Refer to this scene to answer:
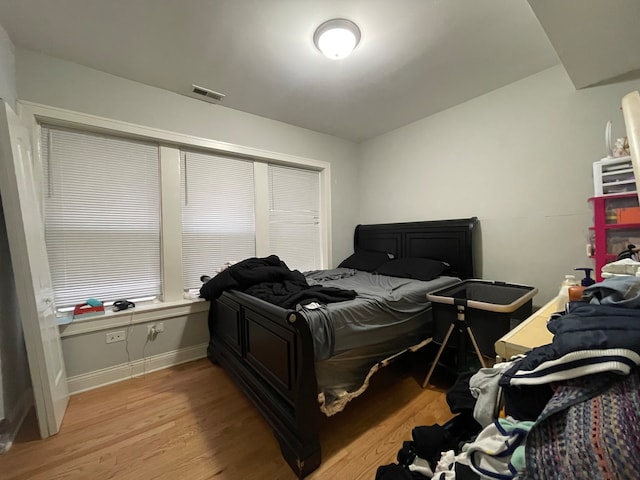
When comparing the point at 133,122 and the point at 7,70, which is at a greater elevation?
the point at 7,70

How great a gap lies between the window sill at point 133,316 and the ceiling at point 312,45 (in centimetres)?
207

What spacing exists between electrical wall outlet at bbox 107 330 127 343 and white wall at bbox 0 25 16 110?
184 centimetres

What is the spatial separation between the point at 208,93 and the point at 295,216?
168cm

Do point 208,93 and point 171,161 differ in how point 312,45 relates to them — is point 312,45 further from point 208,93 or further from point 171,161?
point 171,161

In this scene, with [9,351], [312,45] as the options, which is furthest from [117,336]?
[312,45]

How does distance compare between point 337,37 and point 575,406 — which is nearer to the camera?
point 575,406

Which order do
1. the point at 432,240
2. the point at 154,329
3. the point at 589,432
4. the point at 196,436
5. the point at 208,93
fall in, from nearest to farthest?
1. the point at 589,432
2. the point at 196,436
3. the point at 154,329
4. the point at 208,93
5. the point at 432,240

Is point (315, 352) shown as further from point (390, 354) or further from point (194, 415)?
point (194, 415)

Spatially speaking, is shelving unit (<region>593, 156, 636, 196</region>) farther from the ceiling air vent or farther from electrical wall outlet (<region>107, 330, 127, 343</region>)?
electrical wall outlet (<region>107, 330, 127, 343</region>)

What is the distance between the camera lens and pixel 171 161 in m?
2.57

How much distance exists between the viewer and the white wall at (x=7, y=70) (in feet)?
5.60

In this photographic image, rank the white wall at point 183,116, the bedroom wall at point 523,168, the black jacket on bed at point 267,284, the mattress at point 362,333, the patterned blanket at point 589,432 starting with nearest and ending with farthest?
the patterned blanket at point 589,432 < the mattress at point 362,333 < the black jacket on bed at point 267,284 < the white wall at point 183,116 < the bedroom wall at point 523,168

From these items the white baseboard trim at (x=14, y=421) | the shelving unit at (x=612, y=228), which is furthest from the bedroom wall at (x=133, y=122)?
the shelving unit at (x=612, y=228)

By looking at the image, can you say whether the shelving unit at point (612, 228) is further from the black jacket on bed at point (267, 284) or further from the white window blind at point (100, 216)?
the white window blind at point (100, 216)
